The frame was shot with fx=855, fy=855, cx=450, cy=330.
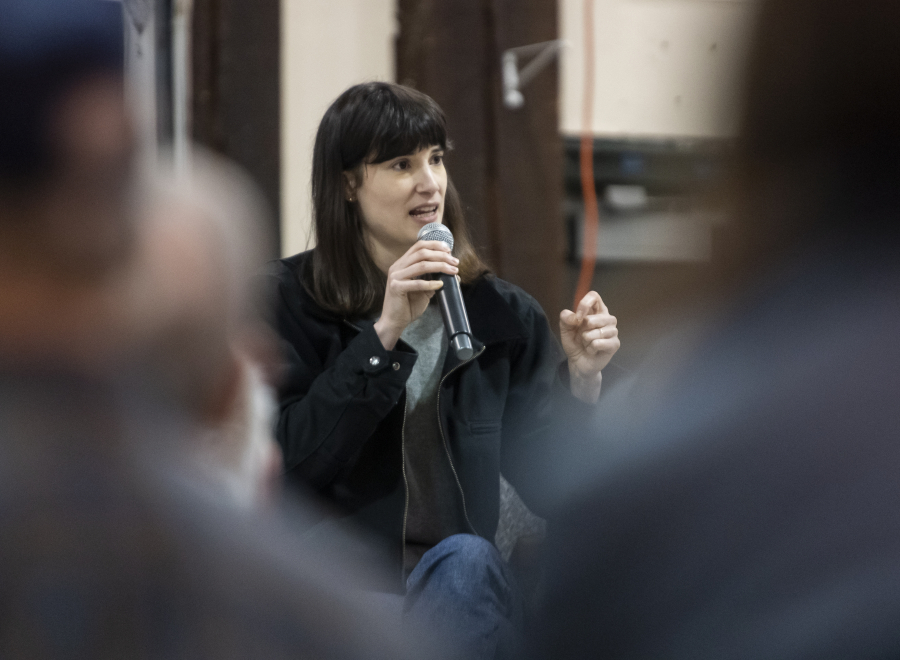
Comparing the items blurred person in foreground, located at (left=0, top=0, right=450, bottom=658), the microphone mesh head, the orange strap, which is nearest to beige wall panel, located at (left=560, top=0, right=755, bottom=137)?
the orange strap

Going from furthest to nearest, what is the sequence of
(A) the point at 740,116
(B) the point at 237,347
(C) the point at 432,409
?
(C) the point at 432,409
(B) the point at 237,347
(A) the point at 740,116

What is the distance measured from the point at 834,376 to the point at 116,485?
39 centimetres

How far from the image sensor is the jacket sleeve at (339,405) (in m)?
1.18

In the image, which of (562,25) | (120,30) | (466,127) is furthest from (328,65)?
(120,30)

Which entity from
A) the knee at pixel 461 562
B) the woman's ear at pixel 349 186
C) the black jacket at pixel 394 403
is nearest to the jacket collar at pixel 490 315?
the black jacket at pixel 394 403

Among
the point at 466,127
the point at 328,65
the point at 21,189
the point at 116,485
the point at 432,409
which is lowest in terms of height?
the point at 432,409

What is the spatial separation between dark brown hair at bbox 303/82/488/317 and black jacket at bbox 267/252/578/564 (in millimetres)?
39

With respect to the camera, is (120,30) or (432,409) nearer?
(120,30)

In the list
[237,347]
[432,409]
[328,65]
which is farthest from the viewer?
[328,65]

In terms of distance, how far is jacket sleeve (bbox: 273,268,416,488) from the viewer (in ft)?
3.87

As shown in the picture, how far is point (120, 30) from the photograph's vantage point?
18.3 inches

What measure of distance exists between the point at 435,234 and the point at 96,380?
87 centimetres

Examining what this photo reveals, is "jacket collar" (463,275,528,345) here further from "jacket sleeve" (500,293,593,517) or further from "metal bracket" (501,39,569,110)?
"metal bracket" (501,39,569,110)

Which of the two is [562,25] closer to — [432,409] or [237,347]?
[432,409]
